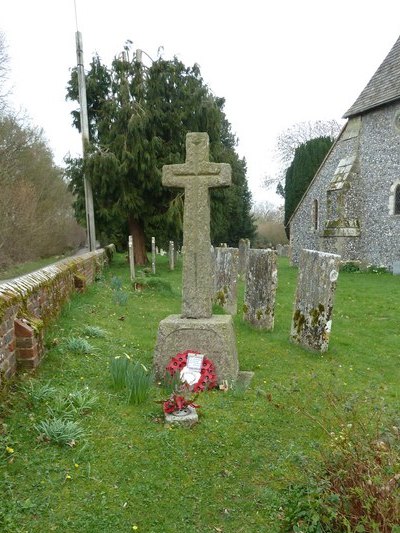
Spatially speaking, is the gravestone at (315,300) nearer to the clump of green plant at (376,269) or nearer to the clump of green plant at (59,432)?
the clump of green plant at (59,432)

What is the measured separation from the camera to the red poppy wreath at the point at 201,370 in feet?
14.3

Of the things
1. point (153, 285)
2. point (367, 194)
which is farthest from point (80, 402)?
point (367, 194)

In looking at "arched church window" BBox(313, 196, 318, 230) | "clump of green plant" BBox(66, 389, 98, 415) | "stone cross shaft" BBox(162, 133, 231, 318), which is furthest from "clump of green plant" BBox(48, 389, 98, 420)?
"arched church window" BBox(313, 196, 318, 230)

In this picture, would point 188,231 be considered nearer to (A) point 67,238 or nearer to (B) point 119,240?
(B) point 119,240

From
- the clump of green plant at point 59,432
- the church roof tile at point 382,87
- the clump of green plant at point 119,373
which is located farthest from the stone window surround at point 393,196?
the clump of green plant at point 59,432

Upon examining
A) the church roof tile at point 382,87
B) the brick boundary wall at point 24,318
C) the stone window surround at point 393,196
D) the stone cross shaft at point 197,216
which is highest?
the church roof tile at point 382,87

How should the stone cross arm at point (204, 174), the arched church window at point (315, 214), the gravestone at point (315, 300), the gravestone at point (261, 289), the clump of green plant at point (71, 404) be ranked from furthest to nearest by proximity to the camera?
the arched church window at point (315, 214)
the gravestone at point (261, 289)
the gravestone at point (315, 300)
the stone cross arm at point (204, 174)
the clump of green plant at point (71, 404)

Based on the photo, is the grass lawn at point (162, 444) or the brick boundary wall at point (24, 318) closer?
the grass lawn at point (162, 444)

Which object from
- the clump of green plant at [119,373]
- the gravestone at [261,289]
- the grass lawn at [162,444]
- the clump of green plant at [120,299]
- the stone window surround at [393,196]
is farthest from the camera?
the stone window surround at [393,196]

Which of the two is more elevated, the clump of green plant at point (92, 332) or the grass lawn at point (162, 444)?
the clump of green plant at point (92, 332)

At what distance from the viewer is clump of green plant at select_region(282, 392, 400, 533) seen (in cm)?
192

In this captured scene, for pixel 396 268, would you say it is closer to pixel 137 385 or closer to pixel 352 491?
pixel 137 385

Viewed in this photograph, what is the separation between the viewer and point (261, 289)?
7.21 m

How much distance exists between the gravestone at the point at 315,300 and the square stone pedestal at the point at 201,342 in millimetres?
1893
